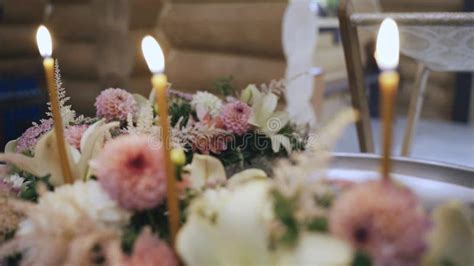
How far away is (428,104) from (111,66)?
10.2ft

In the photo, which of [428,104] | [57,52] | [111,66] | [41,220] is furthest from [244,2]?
[428,104]

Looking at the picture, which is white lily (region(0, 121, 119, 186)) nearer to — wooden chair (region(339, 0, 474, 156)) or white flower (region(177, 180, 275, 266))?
white flower (region(177, 180, 275, 266))

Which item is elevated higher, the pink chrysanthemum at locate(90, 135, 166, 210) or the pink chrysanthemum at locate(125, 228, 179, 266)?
the pink chrysanthemum at locate(90, 135, 166, 210)

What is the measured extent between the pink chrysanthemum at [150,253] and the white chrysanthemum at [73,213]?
1.7 inches

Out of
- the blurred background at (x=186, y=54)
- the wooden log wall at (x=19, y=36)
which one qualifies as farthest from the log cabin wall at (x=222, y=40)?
the wooden log wall at (x=19, y=36)

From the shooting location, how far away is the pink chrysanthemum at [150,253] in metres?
0.39

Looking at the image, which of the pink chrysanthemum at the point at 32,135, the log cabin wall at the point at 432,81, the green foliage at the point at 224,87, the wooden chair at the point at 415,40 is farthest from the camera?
the log cabin wall at the point at 432,81

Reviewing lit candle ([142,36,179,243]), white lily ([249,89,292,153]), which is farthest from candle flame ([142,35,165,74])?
white lily ([249,89,292,153])

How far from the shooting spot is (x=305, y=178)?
0.39 m

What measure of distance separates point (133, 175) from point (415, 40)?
1.18 m

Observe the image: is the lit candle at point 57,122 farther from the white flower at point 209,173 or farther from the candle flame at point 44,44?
the white flower at point 209,173

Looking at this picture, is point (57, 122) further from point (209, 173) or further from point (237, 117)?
point (237, 117)

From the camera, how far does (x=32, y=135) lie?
0.68 metres

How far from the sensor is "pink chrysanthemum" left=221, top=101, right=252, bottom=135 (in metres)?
0.77
